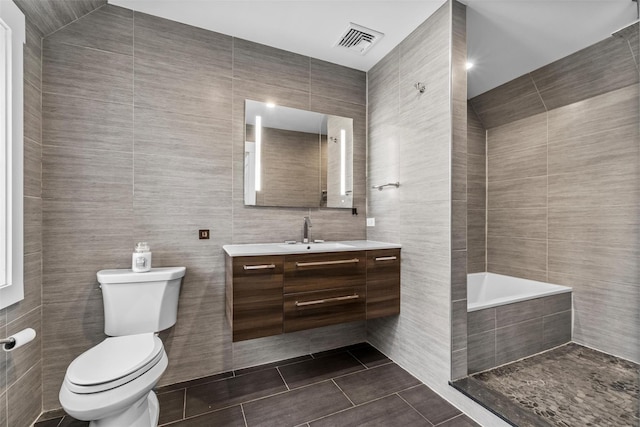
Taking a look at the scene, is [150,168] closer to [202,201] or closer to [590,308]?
[202,201]

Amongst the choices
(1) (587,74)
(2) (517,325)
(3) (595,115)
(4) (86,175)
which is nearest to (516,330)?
(2) (517,325)

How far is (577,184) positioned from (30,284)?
3921mm

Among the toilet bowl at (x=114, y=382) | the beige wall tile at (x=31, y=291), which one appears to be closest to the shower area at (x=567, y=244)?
the toilet bowl at (x=114, y=382)

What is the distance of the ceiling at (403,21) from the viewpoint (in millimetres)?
1771

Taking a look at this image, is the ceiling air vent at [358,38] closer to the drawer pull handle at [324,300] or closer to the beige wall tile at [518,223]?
the drawer pull handle at [324,300]

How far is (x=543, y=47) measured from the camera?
2.12 metres

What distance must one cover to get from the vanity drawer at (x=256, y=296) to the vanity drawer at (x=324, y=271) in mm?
73

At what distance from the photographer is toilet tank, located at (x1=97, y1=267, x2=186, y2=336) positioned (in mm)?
1628

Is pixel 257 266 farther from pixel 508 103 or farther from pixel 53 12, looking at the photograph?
pixel 508 103

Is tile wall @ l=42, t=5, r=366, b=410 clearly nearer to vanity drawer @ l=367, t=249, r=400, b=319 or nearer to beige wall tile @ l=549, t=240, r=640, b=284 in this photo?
vanity drawer @ l=367, t=249, r=400, b=319

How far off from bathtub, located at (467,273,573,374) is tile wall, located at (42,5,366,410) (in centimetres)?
116

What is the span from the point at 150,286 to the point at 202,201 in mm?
646

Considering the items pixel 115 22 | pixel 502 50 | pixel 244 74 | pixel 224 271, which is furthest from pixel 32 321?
pixel 502 50

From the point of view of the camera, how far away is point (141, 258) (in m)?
1.72
